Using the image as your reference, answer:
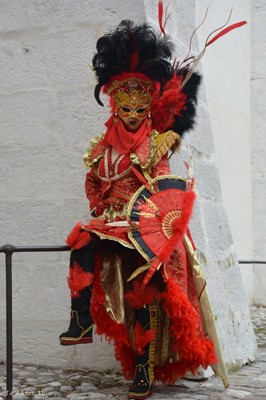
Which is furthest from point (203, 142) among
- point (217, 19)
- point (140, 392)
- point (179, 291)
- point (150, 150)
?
point (217, 19)

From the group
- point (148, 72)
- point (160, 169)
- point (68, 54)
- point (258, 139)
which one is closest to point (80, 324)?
point (160, 169)

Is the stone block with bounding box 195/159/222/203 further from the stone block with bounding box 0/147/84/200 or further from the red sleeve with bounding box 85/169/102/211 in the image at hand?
the red sleeve with bounding box 85/169/102/211

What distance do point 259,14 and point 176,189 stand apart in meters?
4.63

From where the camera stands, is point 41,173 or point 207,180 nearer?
point 41,173

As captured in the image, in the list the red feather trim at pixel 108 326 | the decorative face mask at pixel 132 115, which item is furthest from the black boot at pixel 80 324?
the decorative face mask at pixel 132 115

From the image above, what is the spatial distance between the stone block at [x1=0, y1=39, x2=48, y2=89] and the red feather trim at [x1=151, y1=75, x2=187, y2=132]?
1.07 meters

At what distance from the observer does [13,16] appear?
4512 millimetres

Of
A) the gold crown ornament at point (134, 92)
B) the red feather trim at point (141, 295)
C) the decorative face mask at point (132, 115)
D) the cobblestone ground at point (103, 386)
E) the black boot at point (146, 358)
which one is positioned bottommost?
the cobblestone ground at point (103, 386)

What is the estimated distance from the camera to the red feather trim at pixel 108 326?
361 cm

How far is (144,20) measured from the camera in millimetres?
4160

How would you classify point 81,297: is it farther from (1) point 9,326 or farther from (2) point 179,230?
(2) point 179,230

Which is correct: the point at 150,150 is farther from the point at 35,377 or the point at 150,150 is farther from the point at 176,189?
the point at 35,377

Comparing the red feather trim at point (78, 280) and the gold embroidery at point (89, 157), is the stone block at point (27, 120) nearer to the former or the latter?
the gold embroidery at point (89, 157)

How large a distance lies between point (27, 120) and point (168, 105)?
1.18 m
